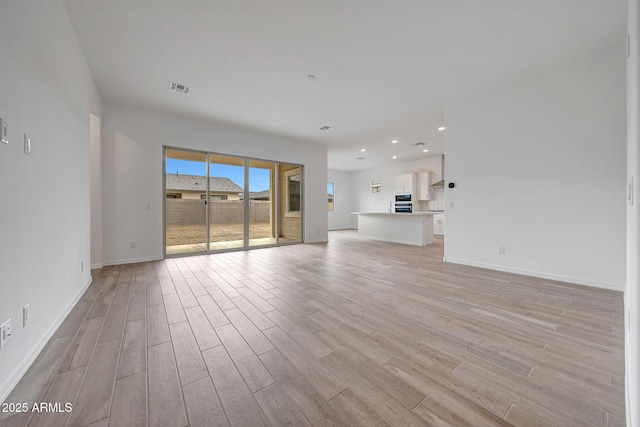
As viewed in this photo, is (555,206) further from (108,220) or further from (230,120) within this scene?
(108,220)

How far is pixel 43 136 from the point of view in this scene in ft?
5.94

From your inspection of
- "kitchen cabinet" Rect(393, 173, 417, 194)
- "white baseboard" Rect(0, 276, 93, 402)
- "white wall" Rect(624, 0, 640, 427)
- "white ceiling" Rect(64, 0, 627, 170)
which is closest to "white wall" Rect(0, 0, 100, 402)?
"white baseboard" Rect(0, 276, 93, 402)

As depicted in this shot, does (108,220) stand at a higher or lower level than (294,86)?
lower

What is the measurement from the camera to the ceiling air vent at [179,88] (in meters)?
3.58

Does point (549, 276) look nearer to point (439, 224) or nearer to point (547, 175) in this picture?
point (547, 175)

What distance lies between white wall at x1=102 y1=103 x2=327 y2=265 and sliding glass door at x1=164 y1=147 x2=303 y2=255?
212mm

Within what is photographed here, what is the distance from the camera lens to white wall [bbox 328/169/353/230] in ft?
36.9

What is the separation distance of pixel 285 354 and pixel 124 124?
4999 millimetres

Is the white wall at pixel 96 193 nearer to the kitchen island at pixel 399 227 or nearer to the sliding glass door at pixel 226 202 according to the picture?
the sliding glass door at pixel 226 202

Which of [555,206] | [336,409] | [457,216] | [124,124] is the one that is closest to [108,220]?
[124,124]

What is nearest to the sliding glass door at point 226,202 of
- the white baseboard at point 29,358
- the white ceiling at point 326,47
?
the white ceiling at point 326,47

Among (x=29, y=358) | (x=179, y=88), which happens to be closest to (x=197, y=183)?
(x=179, y=88)

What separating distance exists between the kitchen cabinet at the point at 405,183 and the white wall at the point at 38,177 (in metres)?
8.78

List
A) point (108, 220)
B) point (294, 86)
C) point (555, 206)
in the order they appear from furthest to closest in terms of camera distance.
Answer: point (108, 220)
point (294, 86)
point (555, 206)
